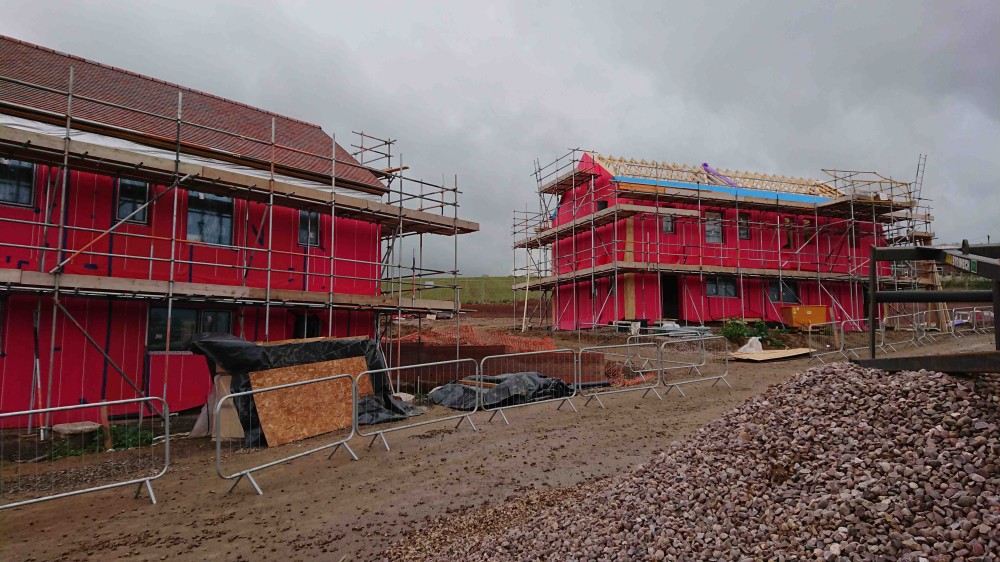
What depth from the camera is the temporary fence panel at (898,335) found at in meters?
19.7

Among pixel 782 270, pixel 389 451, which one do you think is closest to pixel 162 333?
pixel 389 451

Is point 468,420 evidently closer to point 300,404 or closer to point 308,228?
point 300,404

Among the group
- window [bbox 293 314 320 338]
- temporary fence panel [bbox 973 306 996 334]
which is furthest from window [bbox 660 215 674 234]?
window [bbox 293 314 320 338]

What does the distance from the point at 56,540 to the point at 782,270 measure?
90.6 ft

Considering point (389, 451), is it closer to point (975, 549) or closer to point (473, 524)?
point (473, 524)

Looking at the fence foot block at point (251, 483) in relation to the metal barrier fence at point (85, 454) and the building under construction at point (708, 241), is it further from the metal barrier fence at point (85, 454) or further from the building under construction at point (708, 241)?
the building under construction at point (708, 241)

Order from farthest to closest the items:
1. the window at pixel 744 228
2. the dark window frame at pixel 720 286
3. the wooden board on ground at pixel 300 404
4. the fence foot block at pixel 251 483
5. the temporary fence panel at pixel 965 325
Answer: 1. the window at pixel 744 228
2. the dark window frame at pixel 720 286
3. the temporary fence panel at pixel 965 325
4. the wooden board on ground at pixel 300 404
5. the fence foot block at pixel 251 483

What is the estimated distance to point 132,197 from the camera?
12.7 meters

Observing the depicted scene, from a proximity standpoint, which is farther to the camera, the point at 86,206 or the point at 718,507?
the point at 86,206

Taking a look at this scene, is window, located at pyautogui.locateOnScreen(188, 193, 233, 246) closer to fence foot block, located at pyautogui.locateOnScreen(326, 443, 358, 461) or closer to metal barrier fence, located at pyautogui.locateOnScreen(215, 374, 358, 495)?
metal barrier fence, located at pyautogui.locateOnScreen(215, 374, 358, 495)

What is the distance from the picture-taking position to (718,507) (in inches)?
172

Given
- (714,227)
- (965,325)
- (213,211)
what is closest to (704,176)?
(714,227)

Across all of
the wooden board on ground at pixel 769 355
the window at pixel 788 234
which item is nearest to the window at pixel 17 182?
the wooden board on ground at pixel 769 355

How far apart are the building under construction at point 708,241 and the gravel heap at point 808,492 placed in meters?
18.2
